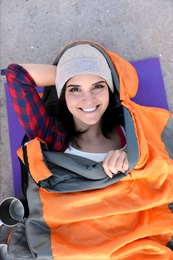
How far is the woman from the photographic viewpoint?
100 centimetres

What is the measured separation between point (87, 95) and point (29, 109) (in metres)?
0.21

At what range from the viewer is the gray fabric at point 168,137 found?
113 centimetres

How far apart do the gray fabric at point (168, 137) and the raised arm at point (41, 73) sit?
0.45 m

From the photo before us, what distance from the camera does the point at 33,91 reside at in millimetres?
1085

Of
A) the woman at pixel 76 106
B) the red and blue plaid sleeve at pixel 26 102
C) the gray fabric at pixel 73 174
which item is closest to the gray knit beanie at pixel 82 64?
the woman at pixel 76 106

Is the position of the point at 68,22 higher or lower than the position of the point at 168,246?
higher

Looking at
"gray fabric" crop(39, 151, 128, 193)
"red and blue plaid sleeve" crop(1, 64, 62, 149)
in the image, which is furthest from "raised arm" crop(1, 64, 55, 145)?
"gray fabric" crop(39, 151, 128, 193)

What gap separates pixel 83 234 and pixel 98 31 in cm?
87

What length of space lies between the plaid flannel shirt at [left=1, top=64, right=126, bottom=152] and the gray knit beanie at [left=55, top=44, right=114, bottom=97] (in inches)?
4.2

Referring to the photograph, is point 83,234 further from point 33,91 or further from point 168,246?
point 33,91

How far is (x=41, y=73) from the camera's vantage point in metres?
1.10

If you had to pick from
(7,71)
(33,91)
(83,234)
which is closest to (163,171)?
(83,234)

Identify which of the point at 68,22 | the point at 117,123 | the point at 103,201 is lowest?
the point at 103,201

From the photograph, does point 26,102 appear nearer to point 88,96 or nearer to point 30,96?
point 30,96
